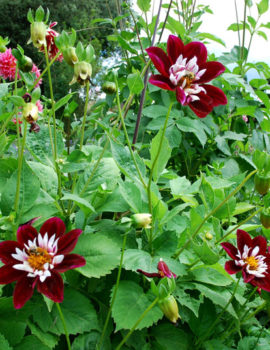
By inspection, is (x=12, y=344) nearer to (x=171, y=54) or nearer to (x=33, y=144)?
(x=33, y=144)

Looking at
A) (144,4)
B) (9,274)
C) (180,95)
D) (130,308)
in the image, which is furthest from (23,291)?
(144,4)

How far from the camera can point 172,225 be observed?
0.58 m

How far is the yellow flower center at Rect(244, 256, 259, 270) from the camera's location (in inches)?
20.9

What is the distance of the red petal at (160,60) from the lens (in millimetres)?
457

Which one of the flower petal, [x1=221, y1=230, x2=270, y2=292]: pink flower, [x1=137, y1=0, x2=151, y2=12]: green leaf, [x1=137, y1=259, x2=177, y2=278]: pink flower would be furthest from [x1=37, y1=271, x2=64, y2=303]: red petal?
[x1=137, y1=0, x2=151, y2=12]: green leaf

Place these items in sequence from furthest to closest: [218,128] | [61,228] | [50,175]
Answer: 1. [218,128]
2. [50,175]
3. [61,228]

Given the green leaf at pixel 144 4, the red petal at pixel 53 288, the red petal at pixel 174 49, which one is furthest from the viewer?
the green leaf at pixel 144 4

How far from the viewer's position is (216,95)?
499 millimetres

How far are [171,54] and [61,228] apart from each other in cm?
29

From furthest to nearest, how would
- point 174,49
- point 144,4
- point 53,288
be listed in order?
point 144,4 → point 174,49 → point 53,288

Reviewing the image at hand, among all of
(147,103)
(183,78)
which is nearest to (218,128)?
(147,103)

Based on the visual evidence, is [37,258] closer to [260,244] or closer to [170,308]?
[170,308]

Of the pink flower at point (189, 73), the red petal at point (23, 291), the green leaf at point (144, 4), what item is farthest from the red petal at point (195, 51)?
the green leaf at point (144, 4)

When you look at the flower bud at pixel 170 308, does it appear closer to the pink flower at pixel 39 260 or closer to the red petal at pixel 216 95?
the pink flower at pixel 39 260
